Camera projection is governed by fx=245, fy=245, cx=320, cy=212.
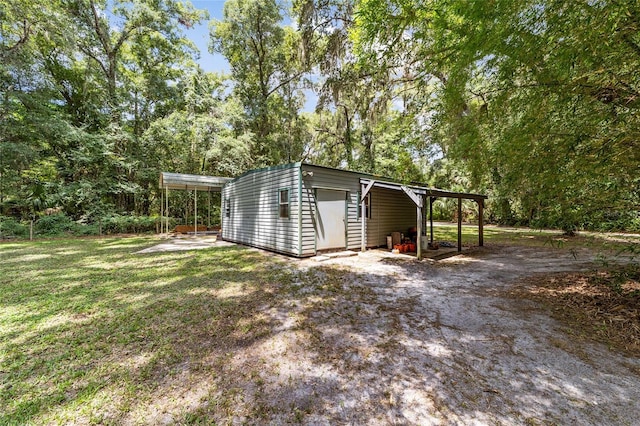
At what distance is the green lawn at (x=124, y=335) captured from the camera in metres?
1.86

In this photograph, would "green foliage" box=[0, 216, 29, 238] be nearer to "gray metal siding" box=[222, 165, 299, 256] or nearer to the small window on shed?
"gray metal siding" box=[222, 165, 299, 256]

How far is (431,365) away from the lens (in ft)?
7.63

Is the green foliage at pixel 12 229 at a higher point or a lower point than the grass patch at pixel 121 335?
higher

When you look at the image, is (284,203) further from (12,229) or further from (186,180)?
(12,229)

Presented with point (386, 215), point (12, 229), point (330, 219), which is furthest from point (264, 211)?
point (12, 229)

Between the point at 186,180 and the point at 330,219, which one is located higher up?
the point at 186,180

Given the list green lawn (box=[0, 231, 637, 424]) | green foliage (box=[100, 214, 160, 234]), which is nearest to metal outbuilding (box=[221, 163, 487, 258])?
green lawn (box=[0, 231, 637, 424])

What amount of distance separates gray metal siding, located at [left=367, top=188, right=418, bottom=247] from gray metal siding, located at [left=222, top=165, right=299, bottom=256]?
3.02 metres

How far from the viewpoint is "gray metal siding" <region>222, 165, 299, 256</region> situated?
6902 millimetres

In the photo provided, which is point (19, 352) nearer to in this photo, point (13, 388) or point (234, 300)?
point (13, 388)

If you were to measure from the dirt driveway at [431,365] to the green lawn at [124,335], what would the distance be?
36 centimetres

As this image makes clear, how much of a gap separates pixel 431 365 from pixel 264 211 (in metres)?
6.63

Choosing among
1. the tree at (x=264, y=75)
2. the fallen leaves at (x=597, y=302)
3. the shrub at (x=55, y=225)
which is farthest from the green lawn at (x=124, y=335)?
the tree at (x=264, y=75)

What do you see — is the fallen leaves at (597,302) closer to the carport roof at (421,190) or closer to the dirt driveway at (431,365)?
the dirt driveway at (431,365)
